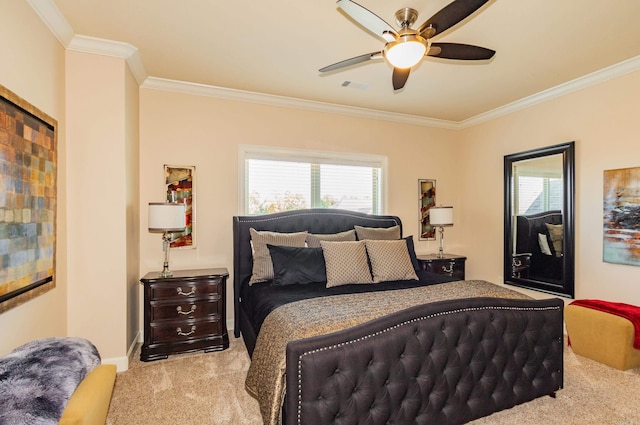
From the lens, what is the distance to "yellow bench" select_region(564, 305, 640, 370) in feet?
8.98

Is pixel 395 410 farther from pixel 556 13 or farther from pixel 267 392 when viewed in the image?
pixel 556 13

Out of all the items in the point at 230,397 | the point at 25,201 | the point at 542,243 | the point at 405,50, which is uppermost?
the point at 405,50

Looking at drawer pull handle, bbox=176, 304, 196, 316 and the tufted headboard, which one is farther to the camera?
the tufted headboard

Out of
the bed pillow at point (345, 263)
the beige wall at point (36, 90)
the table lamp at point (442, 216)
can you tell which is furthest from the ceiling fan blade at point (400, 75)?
the beige wall at point (36, 90)

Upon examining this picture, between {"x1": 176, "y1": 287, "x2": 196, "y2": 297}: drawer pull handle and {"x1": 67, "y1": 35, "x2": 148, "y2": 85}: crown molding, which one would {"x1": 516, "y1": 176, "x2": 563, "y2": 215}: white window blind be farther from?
{"x1": 67, "y1": 35, "x2": 148, "y2": 85}: crown molding

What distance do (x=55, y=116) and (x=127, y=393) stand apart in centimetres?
221

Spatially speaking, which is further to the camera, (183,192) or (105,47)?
(183,192)

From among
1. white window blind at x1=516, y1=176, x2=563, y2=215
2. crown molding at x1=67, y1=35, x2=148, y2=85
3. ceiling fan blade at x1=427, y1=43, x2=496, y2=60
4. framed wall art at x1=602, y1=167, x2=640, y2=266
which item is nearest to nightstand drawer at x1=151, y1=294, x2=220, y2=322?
crown molding at x1=67, y1=35, x2=148, y2=85

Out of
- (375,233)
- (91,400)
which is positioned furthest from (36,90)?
(375,233)

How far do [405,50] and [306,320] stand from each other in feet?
5.97

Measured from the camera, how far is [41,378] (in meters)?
1.39

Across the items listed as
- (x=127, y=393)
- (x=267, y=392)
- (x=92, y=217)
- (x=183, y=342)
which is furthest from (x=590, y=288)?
(x=92, y=217)

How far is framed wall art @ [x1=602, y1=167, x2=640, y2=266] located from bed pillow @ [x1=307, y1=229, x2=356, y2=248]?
8.42ft

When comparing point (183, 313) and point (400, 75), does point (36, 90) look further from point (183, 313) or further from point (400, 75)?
point (400, 75)
